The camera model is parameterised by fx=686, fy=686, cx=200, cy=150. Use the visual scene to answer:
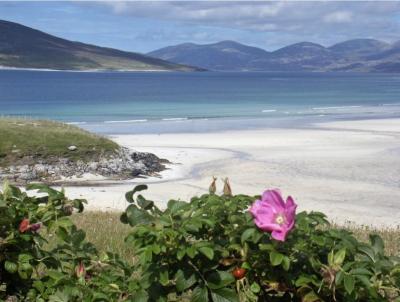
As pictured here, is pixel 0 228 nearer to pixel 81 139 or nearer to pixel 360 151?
pixel 81 139

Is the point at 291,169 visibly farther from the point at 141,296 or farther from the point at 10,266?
the point at 141,296

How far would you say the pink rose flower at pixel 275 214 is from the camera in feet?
8.02

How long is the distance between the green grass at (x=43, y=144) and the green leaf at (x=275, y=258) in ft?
68.4

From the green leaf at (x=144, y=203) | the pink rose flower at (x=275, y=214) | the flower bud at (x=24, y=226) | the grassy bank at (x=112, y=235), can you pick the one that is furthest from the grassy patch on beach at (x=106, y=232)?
the pink rose flower at (x=275, y=214)

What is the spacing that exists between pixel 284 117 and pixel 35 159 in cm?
3381

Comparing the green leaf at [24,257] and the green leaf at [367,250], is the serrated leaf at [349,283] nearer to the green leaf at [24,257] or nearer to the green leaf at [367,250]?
the green leaf at [367,250]

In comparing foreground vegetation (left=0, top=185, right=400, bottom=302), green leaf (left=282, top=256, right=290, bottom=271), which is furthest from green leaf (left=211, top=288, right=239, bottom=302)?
green leaf (left=282, top=256, right=290, bottom=271)

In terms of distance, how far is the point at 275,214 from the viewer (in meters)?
2.48

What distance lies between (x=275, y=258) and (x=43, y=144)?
2209cm

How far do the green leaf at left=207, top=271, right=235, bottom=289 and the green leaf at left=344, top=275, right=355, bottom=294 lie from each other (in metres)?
0.42

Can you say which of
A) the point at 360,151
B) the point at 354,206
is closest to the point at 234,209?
the point at 354,206

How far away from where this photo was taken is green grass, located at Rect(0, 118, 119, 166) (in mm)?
22922

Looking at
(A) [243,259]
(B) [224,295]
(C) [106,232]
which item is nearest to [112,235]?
(C) [106,232]

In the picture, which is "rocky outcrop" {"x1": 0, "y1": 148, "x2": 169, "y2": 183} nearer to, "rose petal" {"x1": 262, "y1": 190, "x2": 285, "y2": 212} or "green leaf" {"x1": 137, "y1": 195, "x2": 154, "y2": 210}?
"green leaf" {"x1": 137, "y1": 195, "x2": 154, "y2": 210}
